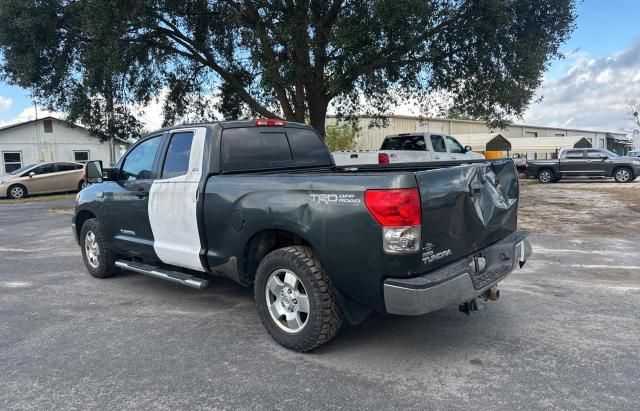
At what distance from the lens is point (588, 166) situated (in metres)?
23.0

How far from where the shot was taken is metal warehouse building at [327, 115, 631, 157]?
40644mm

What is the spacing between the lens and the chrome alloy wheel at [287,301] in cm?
393

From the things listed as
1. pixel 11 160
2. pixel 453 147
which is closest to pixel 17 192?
pixel 11 160

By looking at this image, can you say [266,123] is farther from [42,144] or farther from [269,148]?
[42,144]

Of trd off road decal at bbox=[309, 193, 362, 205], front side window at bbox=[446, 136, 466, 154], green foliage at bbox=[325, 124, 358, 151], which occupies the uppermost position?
green foliage at bbox=[325, 124, 358, 151]

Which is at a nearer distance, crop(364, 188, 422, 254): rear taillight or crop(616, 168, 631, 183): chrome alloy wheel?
crop(364, 188, 422, 254): rear taillight

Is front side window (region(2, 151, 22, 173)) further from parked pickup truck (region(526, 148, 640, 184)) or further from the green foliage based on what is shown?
parked pickup truck (region(526, 148, 640, 184))

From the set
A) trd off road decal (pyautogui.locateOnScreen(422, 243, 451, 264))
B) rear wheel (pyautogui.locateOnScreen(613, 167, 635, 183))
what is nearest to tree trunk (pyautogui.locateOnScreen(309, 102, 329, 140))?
trd off road decal (pyautogui.locateOnScreen(422, 243, 451, 264))

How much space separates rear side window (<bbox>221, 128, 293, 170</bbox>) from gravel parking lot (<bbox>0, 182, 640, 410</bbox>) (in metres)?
1.51

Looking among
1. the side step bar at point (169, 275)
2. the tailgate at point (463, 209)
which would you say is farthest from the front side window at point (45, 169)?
the tailgate at point (463, 209)

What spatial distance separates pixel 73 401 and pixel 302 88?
482 inches

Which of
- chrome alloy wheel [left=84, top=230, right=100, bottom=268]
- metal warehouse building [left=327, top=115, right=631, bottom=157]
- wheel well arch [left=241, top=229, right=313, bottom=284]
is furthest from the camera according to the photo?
metal warehouse building [left=327, top=115, right=631, bottom=157]

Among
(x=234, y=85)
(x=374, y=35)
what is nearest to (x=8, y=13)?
A: (x=234, y=85)

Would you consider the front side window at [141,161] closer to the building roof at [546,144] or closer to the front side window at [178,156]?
the front side window at [178,156]
